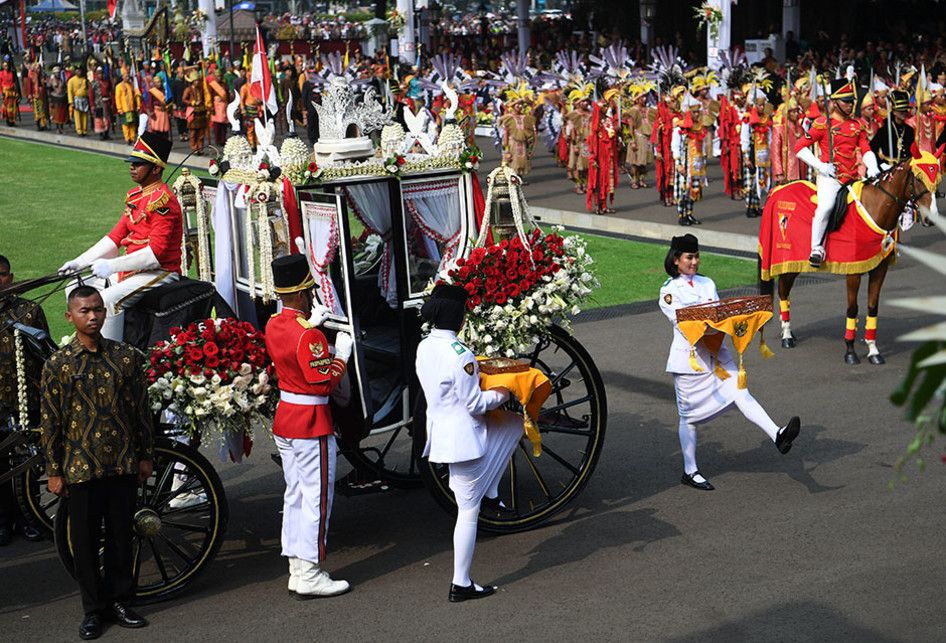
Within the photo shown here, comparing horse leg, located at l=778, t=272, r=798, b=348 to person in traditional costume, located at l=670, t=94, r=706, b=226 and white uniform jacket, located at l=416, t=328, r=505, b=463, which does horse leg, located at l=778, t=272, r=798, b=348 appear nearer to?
white uniform jacket, located at l=416, t=328, r=505, b=463

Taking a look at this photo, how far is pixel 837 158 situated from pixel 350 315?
7310 millimetres

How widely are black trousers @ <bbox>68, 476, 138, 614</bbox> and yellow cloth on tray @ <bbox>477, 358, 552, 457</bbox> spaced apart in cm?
189

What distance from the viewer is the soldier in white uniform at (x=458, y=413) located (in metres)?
6.38

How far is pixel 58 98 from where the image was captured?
1416 inches

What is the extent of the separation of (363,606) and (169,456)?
50.7 inches

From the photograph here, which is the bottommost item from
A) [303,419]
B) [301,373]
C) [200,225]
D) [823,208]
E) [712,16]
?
[303,419]

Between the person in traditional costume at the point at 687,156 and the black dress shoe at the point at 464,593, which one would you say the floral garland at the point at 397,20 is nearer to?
the person in traditional costume at the point at 687,156

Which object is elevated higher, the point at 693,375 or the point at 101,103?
the point at 101,103

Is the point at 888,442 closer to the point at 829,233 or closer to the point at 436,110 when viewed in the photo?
the point at 829,233

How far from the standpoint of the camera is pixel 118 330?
7.69 metres

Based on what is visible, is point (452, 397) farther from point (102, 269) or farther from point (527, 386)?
point (102, 269)

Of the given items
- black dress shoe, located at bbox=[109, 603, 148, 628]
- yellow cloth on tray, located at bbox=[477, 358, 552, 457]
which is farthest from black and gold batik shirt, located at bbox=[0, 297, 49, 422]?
yellow cloth on tray, located at bbox=[477, 358, 552, 457]

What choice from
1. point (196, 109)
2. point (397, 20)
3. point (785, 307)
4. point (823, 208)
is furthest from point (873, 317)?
point (397, 20)

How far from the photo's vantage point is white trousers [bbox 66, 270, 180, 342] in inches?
300
